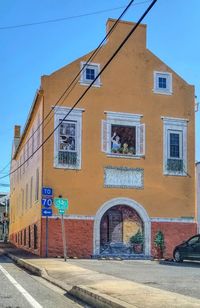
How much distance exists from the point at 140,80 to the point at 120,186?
20.4ft

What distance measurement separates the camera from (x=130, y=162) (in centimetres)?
3077

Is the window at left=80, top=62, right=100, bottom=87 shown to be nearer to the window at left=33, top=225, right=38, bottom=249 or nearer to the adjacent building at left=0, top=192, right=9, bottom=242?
the window at left=33, top=225, right=38, bottom=249

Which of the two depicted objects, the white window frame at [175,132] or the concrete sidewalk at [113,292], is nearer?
the concrete sidewalk at [113,292]

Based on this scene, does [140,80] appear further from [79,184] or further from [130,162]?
[79,184]

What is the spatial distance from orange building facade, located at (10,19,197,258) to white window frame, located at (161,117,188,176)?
0.19 ft

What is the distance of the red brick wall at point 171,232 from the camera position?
101ft

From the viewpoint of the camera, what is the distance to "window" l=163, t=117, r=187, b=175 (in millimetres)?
31500

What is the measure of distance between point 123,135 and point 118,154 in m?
A: 1.14

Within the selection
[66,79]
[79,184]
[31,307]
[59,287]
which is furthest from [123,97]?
[31,307]

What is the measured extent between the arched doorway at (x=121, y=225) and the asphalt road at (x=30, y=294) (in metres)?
12.9

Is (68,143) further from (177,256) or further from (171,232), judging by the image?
(177,256)

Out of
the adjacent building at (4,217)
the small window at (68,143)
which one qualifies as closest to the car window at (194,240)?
the small window at (68,143)

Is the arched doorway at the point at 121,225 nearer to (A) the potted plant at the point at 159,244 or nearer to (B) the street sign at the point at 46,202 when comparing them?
A: (A) the potted plant at the point at 159,244

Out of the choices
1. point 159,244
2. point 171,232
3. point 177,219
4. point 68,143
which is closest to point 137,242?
point 159,244
